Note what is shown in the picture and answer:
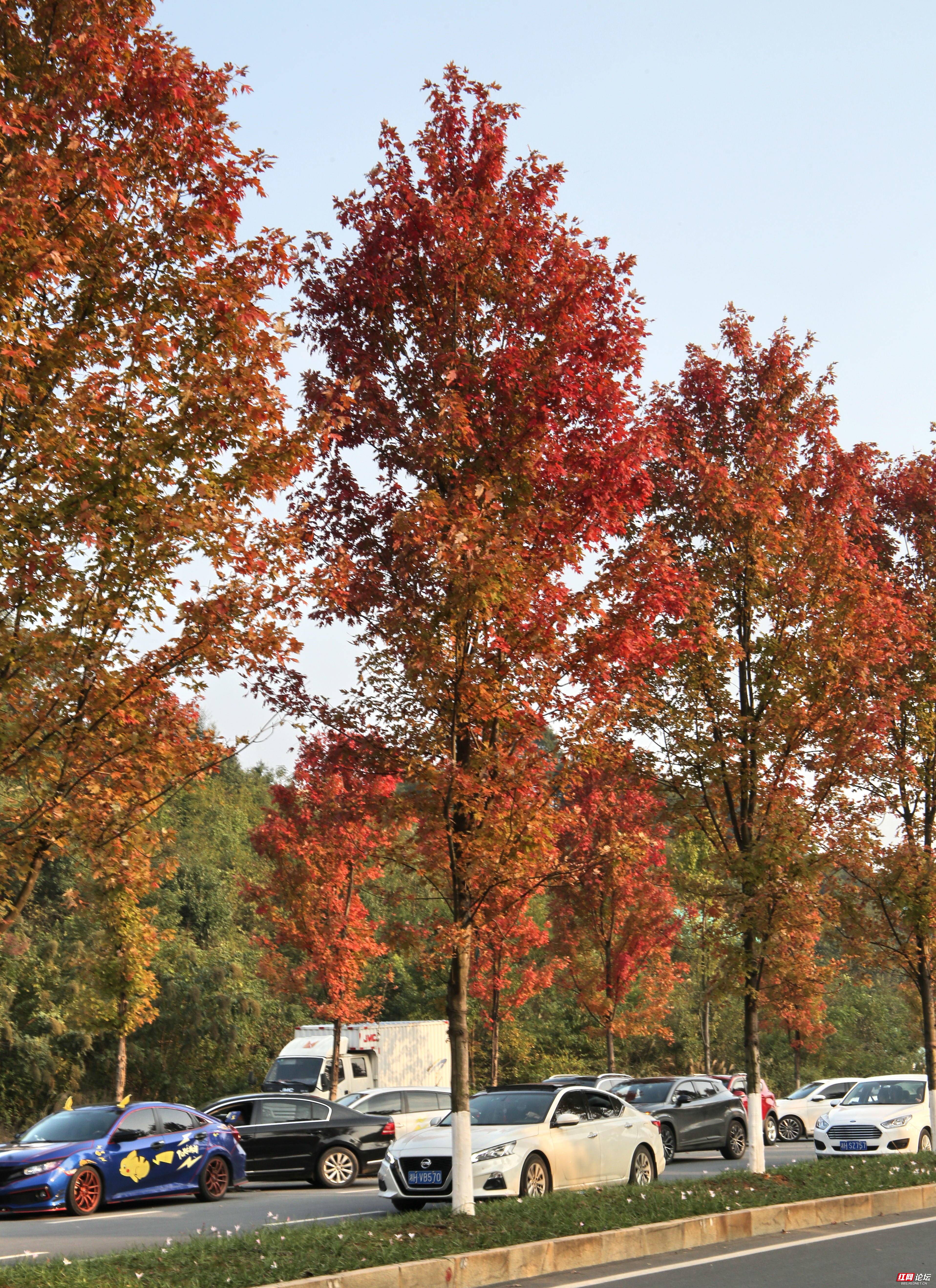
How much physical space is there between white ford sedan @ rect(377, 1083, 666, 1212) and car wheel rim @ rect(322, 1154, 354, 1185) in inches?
170

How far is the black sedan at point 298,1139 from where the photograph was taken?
1878cm

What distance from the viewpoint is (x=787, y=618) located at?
14742 millimetres

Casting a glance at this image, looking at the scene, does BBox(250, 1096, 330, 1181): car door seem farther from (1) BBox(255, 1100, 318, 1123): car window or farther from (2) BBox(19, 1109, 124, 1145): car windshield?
(2) BBox(19, 1109, 124, 1145): car windshield

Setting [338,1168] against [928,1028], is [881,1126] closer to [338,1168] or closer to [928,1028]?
[928,1028]

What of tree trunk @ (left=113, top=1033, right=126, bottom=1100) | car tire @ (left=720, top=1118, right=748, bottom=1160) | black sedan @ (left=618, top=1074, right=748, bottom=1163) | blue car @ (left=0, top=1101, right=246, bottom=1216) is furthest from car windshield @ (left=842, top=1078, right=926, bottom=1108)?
tree trunk @ (left=113, top=1033, right=126, bottom=1100)

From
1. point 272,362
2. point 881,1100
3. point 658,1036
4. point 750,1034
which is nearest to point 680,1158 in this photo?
point 881,1100

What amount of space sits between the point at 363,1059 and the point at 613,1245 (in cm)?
1844

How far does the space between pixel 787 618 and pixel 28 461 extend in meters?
10.1

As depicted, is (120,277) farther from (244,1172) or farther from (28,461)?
(244,1172)

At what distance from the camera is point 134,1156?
15562 millimetres

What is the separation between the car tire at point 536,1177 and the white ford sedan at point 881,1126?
7.28 metres

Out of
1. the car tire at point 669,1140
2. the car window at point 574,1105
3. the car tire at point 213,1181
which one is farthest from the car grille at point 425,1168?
the car tire at point 669,1140

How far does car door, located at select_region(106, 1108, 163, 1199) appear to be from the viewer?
15.3 m

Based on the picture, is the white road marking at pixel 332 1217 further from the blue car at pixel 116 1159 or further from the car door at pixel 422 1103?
the car door at pixel 422 1103
